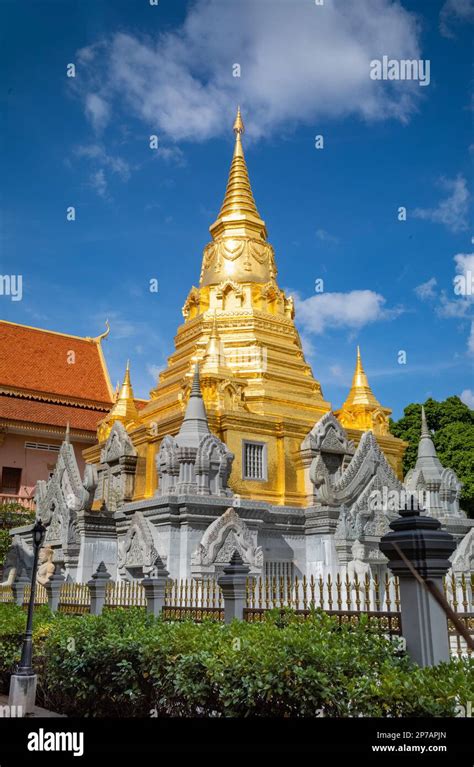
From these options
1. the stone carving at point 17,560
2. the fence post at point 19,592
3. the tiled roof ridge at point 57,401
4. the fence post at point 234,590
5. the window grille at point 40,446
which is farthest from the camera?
the window grille at point 40,446

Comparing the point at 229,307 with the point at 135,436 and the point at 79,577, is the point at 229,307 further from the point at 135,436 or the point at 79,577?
the point at 79,577

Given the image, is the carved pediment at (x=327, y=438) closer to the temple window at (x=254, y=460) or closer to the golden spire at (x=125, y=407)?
the temple window at (x=254, y=460)

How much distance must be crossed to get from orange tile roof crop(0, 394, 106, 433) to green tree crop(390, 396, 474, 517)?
48.0ft

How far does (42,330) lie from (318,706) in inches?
1182

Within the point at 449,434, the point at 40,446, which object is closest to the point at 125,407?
the point at 40,446

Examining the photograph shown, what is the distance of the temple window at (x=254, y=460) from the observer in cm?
1816

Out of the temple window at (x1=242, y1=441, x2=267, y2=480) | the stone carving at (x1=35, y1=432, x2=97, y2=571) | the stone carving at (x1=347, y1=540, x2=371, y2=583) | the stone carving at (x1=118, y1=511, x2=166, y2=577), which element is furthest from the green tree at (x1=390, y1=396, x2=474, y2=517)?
the stone carving at (x1=118, y1=511, x2=166, y2=577)

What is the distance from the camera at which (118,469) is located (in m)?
20.0

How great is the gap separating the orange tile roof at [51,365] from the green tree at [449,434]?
14450 mm

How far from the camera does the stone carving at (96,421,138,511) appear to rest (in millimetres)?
19688

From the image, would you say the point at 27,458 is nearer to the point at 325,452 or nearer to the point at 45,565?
the point at 45,565

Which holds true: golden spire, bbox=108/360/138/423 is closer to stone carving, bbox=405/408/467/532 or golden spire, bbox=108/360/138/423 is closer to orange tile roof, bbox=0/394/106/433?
orange tile roof, bbox=0/394/106/433

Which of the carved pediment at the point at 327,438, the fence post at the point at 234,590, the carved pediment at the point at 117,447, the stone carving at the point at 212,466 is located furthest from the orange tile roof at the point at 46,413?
the fence post at the point at 234,590

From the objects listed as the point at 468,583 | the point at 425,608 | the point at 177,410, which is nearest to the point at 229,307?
the point at 177,410
